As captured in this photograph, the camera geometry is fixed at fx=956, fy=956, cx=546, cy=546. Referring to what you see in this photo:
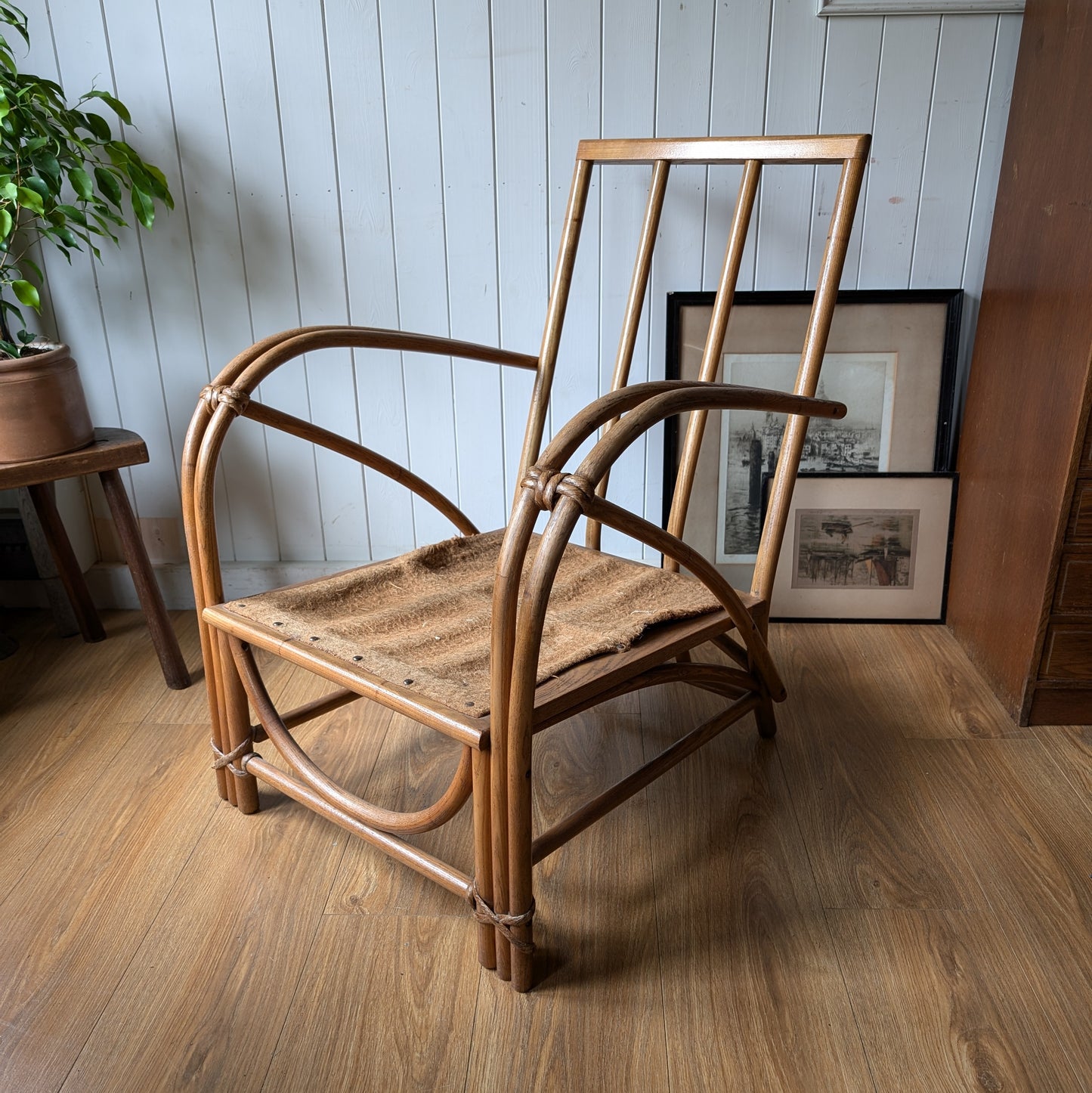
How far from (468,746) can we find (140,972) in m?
0.47

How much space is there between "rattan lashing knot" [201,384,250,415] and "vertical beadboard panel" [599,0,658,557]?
0.75 m

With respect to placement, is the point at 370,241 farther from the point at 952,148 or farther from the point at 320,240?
the point at 952,148

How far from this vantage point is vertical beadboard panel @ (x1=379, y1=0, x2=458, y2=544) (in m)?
1.52

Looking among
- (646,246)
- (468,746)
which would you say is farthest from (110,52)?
(468,746)

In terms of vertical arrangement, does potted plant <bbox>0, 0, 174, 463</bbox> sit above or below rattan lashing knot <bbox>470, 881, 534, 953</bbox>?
above

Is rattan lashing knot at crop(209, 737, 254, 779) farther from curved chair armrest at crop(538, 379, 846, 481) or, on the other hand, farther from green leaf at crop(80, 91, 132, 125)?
green leaf at crop(80, 91, 132, 125)

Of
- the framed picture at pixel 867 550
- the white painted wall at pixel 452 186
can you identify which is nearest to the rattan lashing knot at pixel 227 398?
the white painted wall at pixel 452 186

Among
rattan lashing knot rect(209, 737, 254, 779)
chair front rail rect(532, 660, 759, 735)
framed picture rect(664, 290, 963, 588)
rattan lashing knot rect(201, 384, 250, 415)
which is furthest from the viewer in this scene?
framed picture rect(664, 290, 963, 588)

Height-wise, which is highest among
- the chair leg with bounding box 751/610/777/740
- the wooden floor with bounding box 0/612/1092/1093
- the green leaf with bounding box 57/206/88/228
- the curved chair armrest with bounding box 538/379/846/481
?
the green leaf with bounding box 57/206/88/228

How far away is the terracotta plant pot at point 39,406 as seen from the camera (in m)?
1.40

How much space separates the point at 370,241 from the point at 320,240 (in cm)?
9

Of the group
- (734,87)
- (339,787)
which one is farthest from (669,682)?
(734,87)

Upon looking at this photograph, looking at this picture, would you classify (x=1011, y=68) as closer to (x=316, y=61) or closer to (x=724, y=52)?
(x=724, y=52)

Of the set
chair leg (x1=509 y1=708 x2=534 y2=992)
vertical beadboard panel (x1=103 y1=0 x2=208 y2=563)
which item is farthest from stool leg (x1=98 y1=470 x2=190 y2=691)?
chair leg (x1=509 y1=708 x2=534 y2=992)
